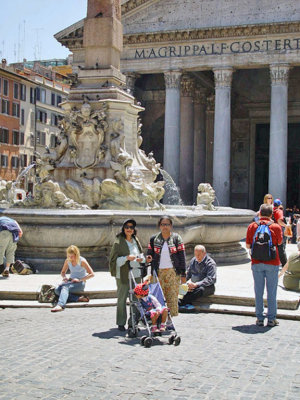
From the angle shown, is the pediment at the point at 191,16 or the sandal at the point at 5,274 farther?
the pediment at the point at 191,16

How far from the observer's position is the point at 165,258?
26.0 ft

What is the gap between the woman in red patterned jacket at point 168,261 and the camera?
790 centimetres

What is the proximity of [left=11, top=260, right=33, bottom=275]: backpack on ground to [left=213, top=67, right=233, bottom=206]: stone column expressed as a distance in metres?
26.5

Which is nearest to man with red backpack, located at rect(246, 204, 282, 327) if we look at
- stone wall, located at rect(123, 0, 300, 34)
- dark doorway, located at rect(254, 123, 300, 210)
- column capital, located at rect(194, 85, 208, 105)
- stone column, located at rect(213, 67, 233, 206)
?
stone column, located at rect(213, 67, 233, 206)

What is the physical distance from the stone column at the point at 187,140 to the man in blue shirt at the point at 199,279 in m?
30.1

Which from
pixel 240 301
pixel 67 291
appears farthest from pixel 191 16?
pixel 67 291

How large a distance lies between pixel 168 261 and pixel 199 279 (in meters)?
1.40

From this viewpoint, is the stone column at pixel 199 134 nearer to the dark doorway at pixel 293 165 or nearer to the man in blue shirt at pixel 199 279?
the dark doorway at pixel 293 165

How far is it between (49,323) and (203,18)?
3167cm

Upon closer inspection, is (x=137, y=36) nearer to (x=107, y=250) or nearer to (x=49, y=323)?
(x=107, y=250)

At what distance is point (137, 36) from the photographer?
38.3m

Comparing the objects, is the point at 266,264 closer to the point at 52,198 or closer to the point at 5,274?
the point at 5,274

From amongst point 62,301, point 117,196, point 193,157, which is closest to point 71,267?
point 62,301

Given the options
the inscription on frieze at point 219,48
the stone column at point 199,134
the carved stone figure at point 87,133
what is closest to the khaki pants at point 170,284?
the carved stone figure at point 87,133
